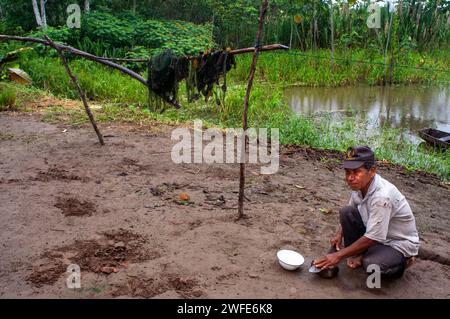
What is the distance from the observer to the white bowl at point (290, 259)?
330cm

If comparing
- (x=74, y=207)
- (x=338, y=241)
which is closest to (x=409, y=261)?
(x=338, y=241)

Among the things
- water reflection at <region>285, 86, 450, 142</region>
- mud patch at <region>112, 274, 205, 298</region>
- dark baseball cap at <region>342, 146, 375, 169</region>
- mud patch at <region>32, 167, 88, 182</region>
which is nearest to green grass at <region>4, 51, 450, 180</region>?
water reflection at <region>285, 86, 450, 142</region>

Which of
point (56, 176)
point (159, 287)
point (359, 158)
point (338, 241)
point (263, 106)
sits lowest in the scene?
point (159, 287)

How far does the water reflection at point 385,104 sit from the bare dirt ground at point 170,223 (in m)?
3.94

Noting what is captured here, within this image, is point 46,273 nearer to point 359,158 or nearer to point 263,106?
point 359,158

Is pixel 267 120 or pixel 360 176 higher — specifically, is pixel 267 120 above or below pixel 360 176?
below

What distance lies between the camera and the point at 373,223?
301cm

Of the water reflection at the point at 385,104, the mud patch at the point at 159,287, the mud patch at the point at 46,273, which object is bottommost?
the mud patch at the point at 159,287

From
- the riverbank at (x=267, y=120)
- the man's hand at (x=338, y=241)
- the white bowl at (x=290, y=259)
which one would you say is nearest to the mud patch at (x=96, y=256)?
the white bowl at (x=290, y=259)

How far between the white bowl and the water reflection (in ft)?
19.7

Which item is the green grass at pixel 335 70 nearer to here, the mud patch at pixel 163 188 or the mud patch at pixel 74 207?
the mud patch at pixel 163 188

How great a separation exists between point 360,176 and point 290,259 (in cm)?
84

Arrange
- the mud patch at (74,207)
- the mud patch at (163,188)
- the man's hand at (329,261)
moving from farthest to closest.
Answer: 1. the mud patch at (163,188)
2. the mud patch at (74,207)
3. the man's hand at (329,261)

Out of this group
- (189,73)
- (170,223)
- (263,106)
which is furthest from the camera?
(263,106)
